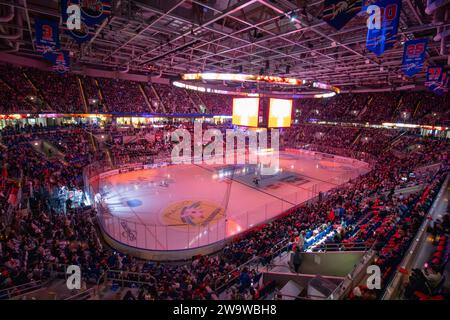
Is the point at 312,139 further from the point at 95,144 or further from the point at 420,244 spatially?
the point at 420,244

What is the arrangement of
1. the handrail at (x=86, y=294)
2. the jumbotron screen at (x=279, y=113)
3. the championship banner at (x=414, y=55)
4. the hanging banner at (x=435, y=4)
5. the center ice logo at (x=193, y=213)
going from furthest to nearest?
the jumbotron screen at (x=279, y=113) → the center ice logo at (x=193, y=213) → the championship banner at (x=414, y=55) → the hanging banner at (x=435, y=4) → the handrail at (x=86, y=294)

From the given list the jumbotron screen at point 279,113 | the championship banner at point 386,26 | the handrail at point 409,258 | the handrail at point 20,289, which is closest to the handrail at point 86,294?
the handrail at point 20,289

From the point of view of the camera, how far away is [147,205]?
15711mm

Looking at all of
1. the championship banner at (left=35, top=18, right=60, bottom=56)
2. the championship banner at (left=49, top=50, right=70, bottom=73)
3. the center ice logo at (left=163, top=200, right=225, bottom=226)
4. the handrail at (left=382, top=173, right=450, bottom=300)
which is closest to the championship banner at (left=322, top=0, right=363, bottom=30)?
the handrail at (left=382, top=173, right=450, bottom=300)

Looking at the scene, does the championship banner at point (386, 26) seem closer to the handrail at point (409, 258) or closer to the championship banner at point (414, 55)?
the championship banner at point (414, 55)

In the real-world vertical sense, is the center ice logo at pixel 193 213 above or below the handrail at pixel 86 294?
below

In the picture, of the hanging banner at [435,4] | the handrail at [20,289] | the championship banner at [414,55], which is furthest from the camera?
the championship banner at [414,55]

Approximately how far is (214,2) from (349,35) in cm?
956

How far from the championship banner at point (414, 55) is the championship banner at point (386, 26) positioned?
478cm

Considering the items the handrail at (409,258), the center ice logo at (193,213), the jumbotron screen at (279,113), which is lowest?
the center ice logo at (193,213)

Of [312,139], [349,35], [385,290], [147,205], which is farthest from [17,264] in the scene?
[312,139]

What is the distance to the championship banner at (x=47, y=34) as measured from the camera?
11.7 m

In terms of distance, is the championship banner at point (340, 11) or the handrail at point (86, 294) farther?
the championship banner at point (340, 11)

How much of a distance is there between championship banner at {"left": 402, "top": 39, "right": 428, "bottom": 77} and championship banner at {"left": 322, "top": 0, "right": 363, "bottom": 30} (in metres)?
7.89
